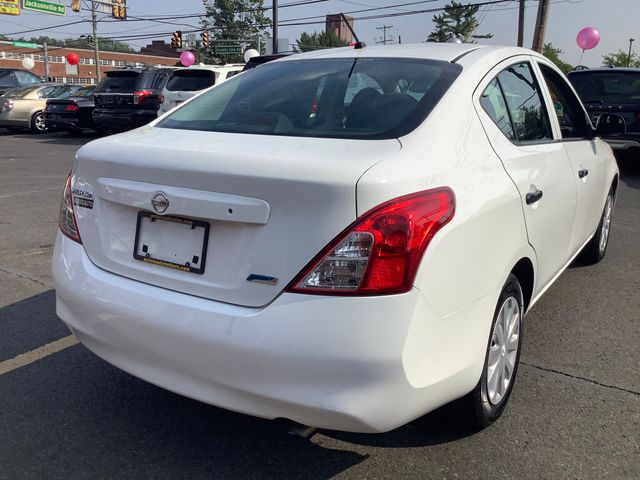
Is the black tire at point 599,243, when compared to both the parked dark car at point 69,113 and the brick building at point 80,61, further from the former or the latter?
the brick building at point 80,61

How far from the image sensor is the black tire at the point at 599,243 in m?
5.02

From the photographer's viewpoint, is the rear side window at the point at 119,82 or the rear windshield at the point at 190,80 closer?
the rear windshield at the point at 190,80

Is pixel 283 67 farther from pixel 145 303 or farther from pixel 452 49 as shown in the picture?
pixel 145 303

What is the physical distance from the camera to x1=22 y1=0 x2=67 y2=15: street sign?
3538 cm

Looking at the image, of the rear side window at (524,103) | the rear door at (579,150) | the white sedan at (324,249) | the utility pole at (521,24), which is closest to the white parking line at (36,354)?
the white sedan at (324,249)

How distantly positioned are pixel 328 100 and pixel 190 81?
11548 millimetres

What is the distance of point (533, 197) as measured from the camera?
276 cm

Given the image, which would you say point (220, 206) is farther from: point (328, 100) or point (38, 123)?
point (38, 123)

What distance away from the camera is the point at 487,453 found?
2.51 metres

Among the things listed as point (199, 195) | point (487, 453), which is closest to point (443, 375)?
point (487, 453)

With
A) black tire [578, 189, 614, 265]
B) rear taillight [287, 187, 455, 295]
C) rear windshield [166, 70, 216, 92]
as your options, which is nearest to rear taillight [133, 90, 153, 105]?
rear windshield [166, 70, 216, 92]

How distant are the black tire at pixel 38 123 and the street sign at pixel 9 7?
20956 mm

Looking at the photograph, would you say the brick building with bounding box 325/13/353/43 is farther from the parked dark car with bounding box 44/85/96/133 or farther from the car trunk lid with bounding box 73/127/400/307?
the parked dark car with bounding box 44/85/96/133

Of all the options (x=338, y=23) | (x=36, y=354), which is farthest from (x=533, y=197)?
(x=338, y=23)
